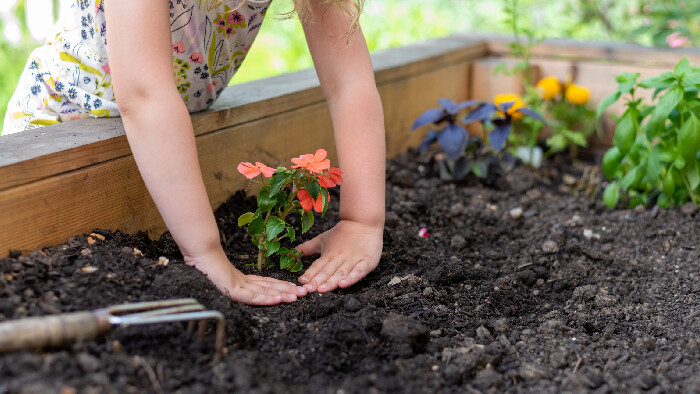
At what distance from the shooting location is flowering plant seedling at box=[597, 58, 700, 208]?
1995 mm

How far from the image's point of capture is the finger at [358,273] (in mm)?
1613

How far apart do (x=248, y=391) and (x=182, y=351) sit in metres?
0.15

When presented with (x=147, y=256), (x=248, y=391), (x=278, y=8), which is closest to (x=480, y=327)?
(x=248, y=391)

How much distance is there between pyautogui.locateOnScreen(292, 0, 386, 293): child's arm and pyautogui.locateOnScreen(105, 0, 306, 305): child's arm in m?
0.41

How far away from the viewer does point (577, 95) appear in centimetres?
281

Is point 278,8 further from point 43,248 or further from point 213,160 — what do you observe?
point 43,248

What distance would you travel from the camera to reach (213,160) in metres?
1.87

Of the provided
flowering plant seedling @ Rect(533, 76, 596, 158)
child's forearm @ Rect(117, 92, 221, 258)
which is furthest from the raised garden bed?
flowering plant seedling @ Rect(533, 76, 596, 158)

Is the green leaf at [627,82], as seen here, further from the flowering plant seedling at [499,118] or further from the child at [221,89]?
the child at [221,89]

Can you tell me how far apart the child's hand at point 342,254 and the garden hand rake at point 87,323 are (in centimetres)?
42

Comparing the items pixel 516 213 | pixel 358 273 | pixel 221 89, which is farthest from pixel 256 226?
pixel 516 213

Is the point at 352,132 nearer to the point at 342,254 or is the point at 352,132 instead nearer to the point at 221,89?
the point at 342,254

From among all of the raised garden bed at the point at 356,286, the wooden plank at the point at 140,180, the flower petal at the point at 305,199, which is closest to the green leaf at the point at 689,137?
the raised garden bed at the point at 356,286

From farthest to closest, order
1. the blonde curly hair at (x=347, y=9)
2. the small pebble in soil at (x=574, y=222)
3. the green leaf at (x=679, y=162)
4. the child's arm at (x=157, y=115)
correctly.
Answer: the small pebble in soil at (x=574, y=222)
the green leaf at (x=679, y=162)
the blonde curly hair at (x=347, y=9)
the child's arm at (x=157, y=115)
